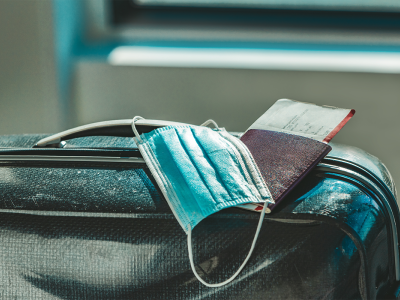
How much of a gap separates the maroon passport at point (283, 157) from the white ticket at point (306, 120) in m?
0.03

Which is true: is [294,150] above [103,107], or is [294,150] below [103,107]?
above

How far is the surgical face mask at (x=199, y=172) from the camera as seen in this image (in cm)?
40

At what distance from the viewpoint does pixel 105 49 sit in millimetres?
1297

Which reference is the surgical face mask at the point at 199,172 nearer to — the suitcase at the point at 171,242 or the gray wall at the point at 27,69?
the suitcase at the point at 171,242

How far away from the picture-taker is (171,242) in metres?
0.42

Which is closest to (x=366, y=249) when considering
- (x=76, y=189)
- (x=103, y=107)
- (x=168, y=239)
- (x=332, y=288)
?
(x=332, y=288)

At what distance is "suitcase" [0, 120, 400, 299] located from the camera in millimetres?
406

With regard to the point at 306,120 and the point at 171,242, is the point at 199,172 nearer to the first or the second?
the point at 171,242

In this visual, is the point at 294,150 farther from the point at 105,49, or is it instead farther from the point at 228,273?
the point at 105,49

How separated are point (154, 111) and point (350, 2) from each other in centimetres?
72

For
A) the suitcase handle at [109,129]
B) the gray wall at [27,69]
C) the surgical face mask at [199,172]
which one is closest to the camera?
the surgical face mask at [199,172]

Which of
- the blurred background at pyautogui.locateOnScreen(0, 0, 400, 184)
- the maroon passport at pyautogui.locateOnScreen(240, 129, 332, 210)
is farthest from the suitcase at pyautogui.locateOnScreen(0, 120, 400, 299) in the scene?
the blurred background at pyautogui.locateOnScreen(0, 0, 400, 184)

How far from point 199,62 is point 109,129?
0.70 meters

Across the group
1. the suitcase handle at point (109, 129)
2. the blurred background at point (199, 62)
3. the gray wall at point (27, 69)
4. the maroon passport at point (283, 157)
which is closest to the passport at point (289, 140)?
the maroon passport at point (283, 157)
